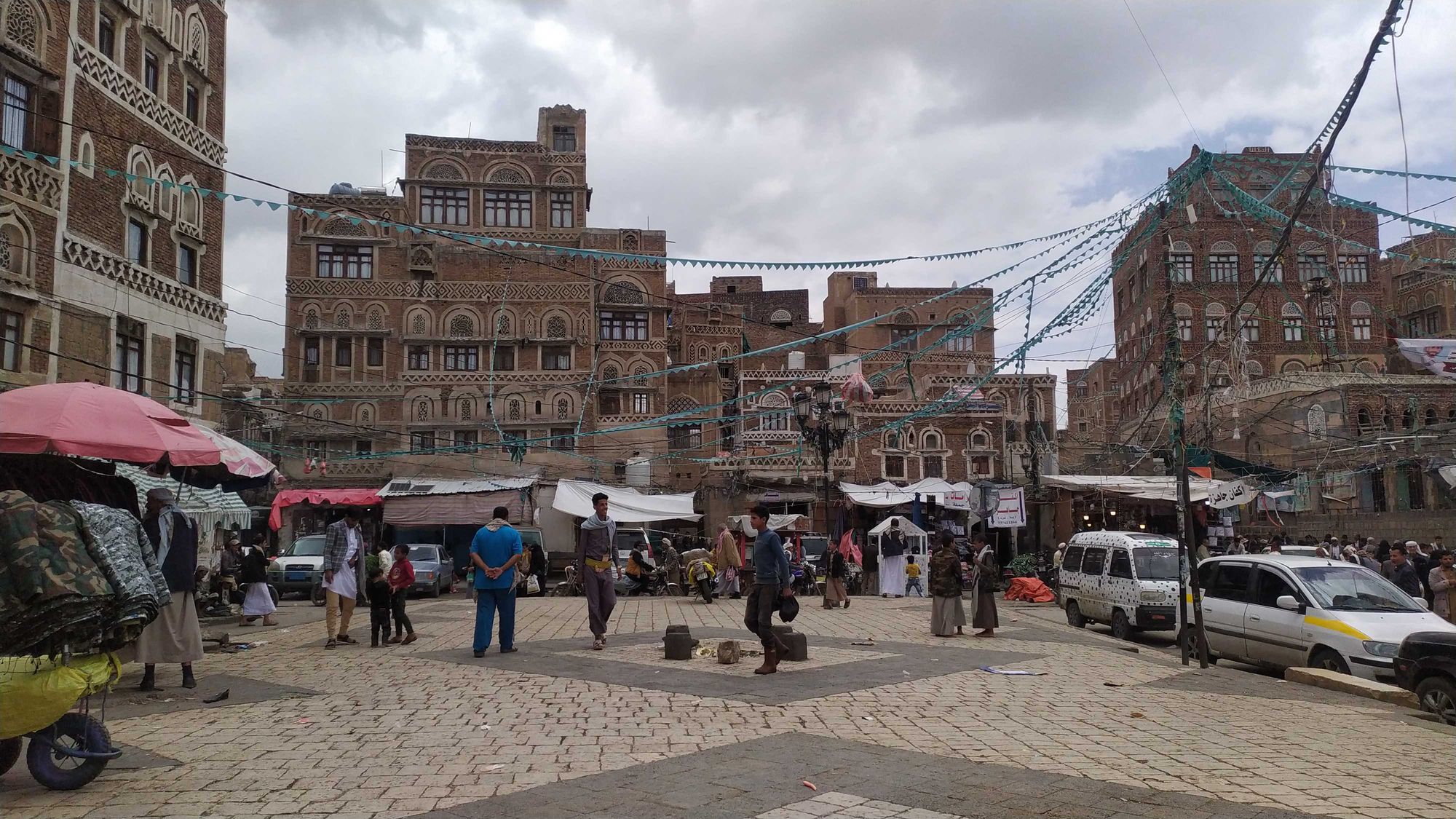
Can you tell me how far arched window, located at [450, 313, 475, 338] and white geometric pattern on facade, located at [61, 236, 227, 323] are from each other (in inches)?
811

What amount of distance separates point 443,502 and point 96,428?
23665 mm

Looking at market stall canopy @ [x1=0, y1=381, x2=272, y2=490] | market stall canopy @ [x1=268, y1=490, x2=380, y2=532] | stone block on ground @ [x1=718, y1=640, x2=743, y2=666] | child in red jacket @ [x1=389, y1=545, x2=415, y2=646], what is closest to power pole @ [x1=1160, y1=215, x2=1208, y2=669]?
stone block on ground @ [x1=718, y1=640, x2=743, y2=666]

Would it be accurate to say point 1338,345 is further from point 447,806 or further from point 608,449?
point 447,806

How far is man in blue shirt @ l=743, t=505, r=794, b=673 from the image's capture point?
33.2 ft

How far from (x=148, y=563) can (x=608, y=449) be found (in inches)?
1468

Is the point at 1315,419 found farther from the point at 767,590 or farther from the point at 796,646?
the point at 767,590

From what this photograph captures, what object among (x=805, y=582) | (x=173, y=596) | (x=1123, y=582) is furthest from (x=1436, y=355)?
(x=173, y=596)

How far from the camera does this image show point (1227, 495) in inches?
999

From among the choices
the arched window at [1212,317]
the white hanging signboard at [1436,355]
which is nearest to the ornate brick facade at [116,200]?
the white hanging signboard at [1436,355]

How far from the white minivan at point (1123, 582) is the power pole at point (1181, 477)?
1.18 meters

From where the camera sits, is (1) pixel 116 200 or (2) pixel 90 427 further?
(1) pixel 116 200

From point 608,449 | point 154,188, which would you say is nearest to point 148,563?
point 154,188

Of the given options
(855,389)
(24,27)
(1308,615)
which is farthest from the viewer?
(855,389)

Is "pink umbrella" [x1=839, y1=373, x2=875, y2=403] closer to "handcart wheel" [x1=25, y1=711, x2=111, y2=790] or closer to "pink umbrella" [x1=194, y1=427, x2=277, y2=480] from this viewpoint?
"pink umbrella" [x1=194, y1=427, x2=277, y2=480]
